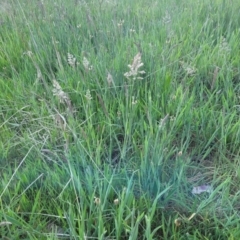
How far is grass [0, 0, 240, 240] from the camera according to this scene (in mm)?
1010

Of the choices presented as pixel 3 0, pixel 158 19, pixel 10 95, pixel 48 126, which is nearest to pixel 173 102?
pixel 48 126

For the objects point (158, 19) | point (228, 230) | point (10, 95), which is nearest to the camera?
point (228, 230)

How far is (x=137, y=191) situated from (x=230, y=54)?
41.2 inches

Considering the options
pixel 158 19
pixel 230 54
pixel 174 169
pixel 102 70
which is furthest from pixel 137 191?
pixel 158 19

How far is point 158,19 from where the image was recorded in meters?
2.39

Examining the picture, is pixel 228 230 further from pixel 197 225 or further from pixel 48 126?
pixel 48 126

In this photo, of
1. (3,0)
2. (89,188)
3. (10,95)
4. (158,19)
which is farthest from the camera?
(3,0)

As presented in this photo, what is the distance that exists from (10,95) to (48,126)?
357mm

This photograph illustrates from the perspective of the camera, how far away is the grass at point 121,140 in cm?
101

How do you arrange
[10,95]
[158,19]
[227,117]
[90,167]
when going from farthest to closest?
1. [158,19]
2. [10,95]
3. [227,117]
4. [90,167]

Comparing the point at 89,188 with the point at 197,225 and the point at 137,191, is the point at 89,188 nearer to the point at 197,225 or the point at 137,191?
the point at 137,191

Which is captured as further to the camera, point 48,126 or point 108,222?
point 48,126

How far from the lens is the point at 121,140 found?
1.42 meters

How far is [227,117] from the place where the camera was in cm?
140
